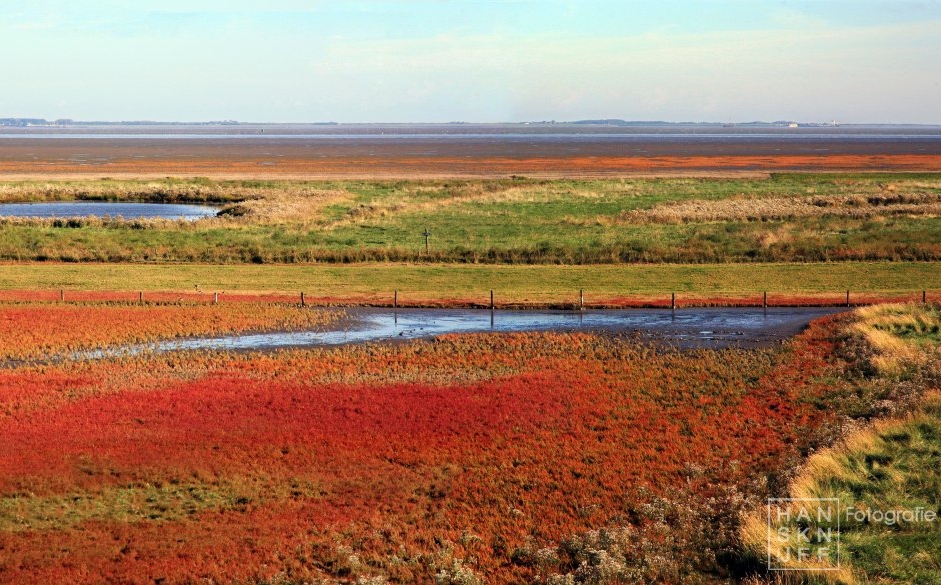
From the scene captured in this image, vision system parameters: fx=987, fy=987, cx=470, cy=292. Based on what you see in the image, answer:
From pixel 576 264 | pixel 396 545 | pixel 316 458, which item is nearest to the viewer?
pixel 396 545

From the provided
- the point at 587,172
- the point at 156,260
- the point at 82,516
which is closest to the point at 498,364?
the point at 82,516

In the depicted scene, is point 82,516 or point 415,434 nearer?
point 82,516

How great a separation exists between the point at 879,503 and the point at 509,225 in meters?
56.9

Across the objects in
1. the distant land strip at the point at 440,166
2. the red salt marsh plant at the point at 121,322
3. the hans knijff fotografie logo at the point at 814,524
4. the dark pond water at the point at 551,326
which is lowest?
the dark pond water at the point at 551,326

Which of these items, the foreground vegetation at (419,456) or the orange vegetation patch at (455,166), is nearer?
the foreground vegetation at (419,456)

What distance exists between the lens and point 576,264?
5756cm

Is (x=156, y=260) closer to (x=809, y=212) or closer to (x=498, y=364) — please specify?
(x=498, y=364)

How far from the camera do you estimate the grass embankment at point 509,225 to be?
59406 millimetres

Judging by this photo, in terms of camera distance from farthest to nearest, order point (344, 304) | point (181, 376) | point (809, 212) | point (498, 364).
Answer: point (809, 212)
point (344, 304)
point (498, 364)
point (181, 376)

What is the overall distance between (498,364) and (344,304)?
45.9 ft

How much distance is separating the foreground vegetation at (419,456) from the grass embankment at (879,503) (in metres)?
0.58

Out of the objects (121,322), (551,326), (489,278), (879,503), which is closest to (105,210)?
(489,278)

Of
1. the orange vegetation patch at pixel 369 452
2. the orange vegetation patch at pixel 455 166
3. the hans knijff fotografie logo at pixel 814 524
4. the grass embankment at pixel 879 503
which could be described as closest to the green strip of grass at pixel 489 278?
the orange vegetation patch at pixel 369 452

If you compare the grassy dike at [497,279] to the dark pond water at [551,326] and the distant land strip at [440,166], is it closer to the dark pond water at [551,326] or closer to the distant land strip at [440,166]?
the dark pond water at [551,326]
